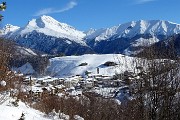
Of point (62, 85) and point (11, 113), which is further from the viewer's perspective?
point (62, 85)

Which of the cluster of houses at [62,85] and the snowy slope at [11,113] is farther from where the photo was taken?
the cluster of houses at [62,85]

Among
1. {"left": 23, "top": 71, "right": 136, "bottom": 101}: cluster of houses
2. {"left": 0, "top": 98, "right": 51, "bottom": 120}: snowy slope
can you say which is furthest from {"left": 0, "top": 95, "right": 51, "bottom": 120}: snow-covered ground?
{"left": 23, "top": 71, "right": 136, "bottom": 101}: cluster of houses

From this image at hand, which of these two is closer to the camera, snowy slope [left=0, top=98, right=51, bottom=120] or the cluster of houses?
snowy slope [left=0, top=98, right=51, bottom=120]

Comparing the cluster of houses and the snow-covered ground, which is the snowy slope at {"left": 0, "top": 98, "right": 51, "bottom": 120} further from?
the cluster of houses

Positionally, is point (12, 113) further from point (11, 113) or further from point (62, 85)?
point (62, 85)

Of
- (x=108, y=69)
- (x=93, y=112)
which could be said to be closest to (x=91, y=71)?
(x=108, y=69)

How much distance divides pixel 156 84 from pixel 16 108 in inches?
139

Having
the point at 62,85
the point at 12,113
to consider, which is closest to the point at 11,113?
the point at 12,113

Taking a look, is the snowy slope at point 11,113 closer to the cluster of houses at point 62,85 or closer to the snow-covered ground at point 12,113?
the snow-covered ground at point 12,113

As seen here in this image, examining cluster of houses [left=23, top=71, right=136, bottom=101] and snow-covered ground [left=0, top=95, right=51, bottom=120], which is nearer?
snow-covered ground [left=0, top=95, right=51, bottom=120]

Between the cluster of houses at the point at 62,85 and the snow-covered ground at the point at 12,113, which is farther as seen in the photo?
the cluster of houses at the point at 62,85

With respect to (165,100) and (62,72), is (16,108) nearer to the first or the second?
(165,100)

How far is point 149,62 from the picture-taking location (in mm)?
10258

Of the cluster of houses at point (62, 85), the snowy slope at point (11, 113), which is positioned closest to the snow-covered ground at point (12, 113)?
the snowy slope at point (11, 113)
